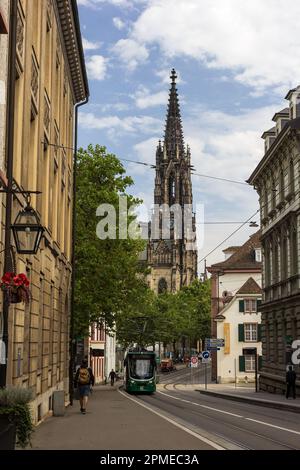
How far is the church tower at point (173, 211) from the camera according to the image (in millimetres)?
148500

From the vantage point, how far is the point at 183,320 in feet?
360

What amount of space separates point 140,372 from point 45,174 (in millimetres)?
25671

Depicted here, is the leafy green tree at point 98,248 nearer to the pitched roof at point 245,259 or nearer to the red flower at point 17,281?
the red flower at point 17,281

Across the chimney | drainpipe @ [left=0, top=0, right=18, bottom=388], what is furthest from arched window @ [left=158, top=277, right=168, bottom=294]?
drainpipe @ [left=0, top=0, right=18, bottom=388]

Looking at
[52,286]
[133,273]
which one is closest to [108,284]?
[133,273]

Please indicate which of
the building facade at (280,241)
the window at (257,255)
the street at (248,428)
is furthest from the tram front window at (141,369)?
the window at (257,255)

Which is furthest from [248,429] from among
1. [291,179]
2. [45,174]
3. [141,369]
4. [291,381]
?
[141,369]

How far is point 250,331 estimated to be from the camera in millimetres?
64250

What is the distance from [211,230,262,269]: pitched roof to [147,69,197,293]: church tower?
253 feet

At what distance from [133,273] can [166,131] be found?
→ 120058mm

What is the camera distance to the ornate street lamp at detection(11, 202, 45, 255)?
38.1 ft

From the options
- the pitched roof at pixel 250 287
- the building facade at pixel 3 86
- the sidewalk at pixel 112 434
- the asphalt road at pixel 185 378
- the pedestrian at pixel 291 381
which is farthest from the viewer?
the asphalt road at pixel 185 378

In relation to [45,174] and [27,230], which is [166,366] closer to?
[45,174]

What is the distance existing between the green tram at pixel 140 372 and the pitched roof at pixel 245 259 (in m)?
25.9
